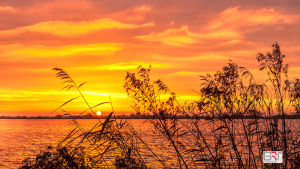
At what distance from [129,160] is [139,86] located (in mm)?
2017

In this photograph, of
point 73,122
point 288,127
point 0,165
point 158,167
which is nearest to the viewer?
point 73,122

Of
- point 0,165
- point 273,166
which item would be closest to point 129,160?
point 273,166

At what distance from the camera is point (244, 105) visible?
24.4 feet

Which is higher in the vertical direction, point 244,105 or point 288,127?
point 244,105

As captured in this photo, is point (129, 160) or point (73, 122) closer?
point (73, 122)

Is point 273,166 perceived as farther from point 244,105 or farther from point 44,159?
point 44,159

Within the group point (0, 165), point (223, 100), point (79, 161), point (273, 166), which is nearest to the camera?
point (223, 100)

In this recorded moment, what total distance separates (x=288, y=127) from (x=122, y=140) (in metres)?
5.10

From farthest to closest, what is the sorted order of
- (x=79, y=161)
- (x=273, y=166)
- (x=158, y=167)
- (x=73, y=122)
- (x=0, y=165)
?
(x=0, y=165) → (x=158, y=167) → (x=79, y=161) → (x=273, y=166) → (x=73, y=122)

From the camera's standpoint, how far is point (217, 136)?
292 inches

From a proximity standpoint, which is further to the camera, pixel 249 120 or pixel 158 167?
pixel 158 167

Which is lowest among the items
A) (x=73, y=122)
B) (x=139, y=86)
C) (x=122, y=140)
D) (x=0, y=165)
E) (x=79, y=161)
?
(x=0, y=165)

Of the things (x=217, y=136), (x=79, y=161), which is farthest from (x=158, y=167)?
(x=217, y=136)

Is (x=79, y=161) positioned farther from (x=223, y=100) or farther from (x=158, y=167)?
(x=158, y=167)
